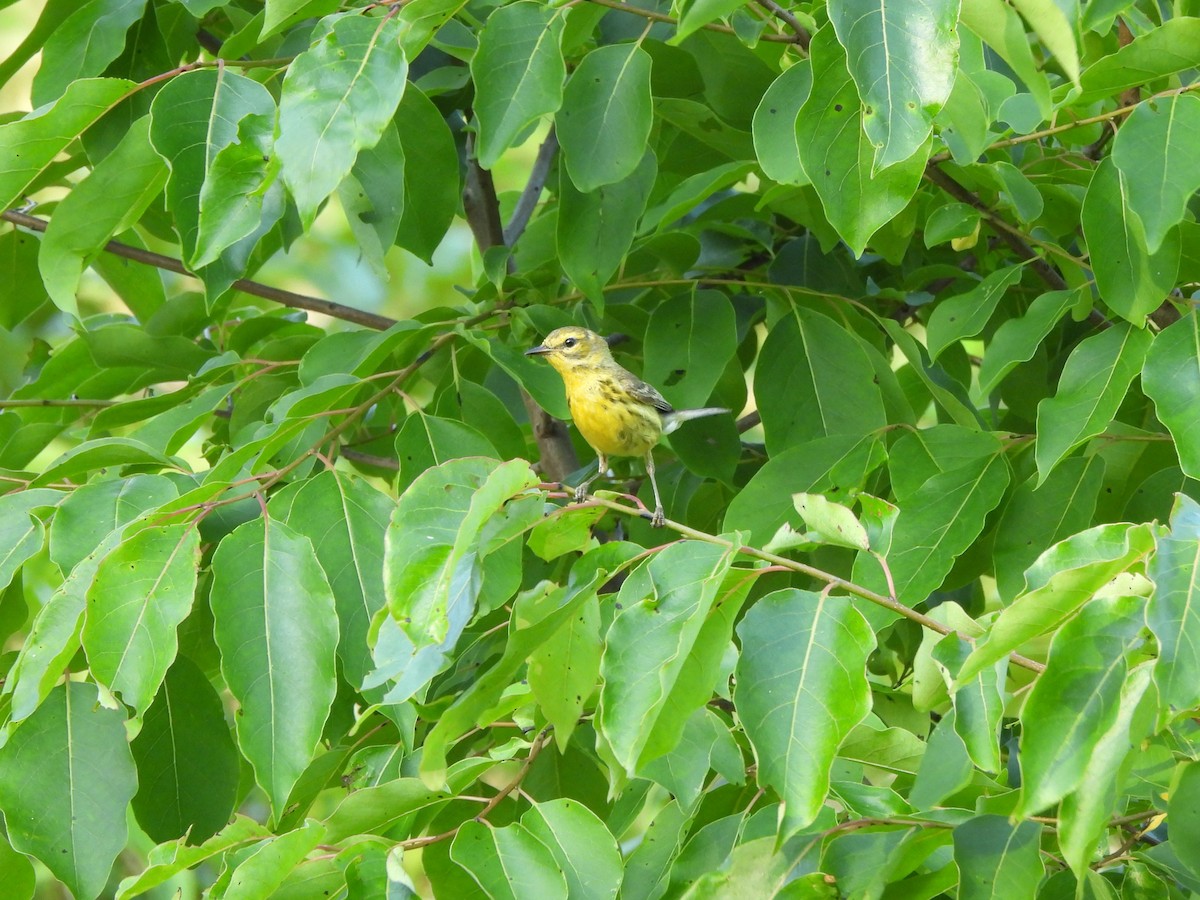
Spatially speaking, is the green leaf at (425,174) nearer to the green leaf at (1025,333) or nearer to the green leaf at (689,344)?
the green leaf at (689,344)

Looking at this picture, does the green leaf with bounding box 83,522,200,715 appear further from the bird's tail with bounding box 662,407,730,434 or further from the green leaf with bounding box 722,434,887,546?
the bird's tail with bounding box 662,407,730,434

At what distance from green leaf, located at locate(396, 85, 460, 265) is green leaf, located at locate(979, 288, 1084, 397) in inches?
50.4

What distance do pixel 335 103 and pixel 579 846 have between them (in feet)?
4.07

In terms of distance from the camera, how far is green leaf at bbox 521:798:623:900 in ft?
6.54

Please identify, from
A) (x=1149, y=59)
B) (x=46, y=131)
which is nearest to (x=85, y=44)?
(x=46, y=131)

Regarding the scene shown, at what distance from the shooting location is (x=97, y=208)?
266cm

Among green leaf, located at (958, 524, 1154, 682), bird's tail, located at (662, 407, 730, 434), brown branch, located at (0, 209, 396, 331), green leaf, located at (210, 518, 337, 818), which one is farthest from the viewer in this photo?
brown branch, located at (0, 209, 396, 331)

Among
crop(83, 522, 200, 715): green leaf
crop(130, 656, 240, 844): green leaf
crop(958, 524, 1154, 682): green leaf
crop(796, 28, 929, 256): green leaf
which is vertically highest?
crop(796, 28, 929, 256): green leaf

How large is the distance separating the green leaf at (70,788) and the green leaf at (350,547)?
0.43 metres

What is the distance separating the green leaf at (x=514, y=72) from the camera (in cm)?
247

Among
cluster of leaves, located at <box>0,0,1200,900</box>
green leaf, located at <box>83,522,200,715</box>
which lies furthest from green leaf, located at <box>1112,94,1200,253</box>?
green leaf, located at <box>83,522,200,715</box>

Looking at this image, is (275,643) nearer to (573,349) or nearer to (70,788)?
(70,788)

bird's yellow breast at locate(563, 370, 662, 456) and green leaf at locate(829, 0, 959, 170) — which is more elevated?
green leaf at locate(829, 0, 959, 170)

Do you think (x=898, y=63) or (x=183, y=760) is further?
(x=183, y=760)
